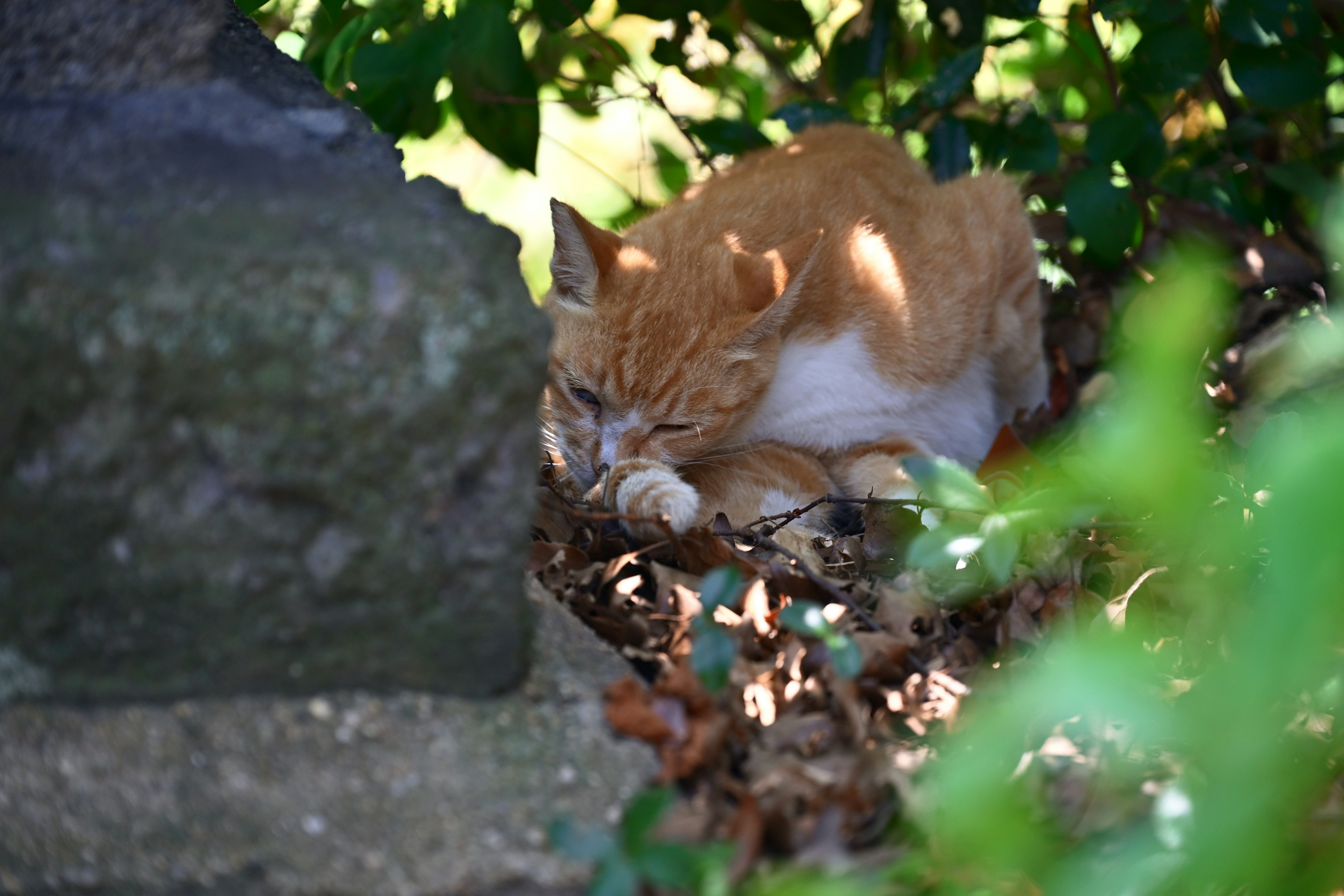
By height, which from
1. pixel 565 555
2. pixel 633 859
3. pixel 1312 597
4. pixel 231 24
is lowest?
pixel 565 555

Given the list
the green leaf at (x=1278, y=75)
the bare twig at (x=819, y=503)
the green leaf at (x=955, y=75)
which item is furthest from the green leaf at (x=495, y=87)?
the green leaf at (x=1278, y=75)

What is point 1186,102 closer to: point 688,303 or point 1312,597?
point 688,303

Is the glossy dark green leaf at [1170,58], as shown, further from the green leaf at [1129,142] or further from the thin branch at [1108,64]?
the thin branch at [1108,64]

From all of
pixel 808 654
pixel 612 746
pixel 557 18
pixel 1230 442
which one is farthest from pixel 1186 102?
pixel 612 746

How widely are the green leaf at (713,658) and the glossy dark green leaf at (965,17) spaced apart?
8.24 ft

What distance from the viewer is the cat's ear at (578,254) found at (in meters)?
2.45

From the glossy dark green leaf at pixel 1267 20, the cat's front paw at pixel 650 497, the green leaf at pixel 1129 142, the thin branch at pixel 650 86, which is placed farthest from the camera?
the thin branch at pixel 650 86

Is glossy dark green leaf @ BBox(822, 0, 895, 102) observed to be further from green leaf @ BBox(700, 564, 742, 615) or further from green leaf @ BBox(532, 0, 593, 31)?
green leaf @ BBox(700, 564, 742, 615)

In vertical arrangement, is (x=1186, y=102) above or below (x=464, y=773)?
above

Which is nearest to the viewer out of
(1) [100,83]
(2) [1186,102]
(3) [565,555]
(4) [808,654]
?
(1) [100,83]

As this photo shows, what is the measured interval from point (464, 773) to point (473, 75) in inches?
74.5

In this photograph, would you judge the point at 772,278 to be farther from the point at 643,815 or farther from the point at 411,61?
the point at 643,815

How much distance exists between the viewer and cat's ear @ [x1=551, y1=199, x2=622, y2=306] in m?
2.45

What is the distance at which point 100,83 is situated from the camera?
5.11 feet
